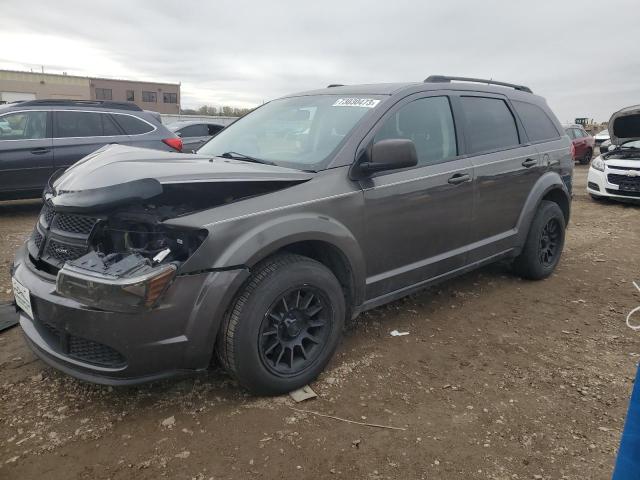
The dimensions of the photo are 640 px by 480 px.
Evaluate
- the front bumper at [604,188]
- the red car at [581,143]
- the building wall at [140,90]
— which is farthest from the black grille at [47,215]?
the building wall at [140,90]

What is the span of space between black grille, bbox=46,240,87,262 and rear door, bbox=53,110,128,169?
4.96m

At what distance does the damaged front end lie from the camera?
2180mm

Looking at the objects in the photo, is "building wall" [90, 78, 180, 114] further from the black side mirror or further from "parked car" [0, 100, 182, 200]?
the black side mirror

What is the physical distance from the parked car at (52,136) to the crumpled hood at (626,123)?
5032 millimetres

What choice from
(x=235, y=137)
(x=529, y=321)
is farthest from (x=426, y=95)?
(x=529, y=321)

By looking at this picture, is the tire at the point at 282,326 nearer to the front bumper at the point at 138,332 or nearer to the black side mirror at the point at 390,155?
the front bumper at the point at 138,332

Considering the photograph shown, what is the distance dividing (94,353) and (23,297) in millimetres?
574

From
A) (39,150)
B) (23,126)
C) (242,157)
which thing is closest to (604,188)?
(242,157)

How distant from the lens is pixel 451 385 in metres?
2.90

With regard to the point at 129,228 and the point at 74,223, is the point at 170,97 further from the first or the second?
the point at 129,228

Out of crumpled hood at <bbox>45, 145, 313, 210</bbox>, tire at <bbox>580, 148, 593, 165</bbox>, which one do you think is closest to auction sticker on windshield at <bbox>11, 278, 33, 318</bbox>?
crumpled hood at <bbox>45, 145, 313, 210</bbox>

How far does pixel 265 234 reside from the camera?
8.22 feet

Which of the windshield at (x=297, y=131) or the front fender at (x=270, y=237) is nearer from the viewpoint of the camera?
the front fender at (x=270, y=237)

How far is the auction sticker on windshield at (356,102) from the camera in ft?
10.7
